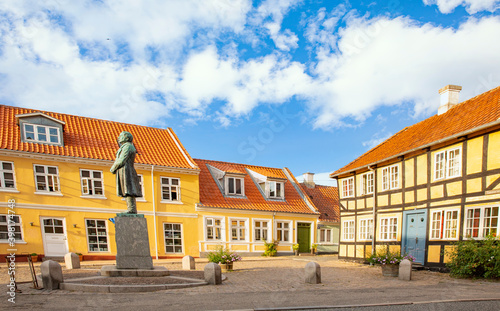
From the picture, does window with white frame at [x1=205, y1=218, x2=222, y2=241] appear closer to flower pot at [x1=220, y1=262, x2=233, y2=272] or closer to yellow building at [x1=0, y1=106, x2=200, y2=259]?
yellow building at [x1=0, y1=106, x2=200, y2=259]

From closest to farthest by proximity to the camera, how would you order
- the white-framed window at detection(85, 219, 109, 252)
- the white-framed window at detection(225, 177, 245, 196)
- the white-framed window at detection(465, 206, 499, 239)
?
the white-framed window at detection(465, 206, 499, 239) < the white-framed window at detection(85, 219, 109, 252) < the white-framed window at detection(225, 177, 245, 196)

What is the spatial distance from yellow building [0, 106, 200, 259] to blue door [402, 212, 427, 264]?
11.7 meters

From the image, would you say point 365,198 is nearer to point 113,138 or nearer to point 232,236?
point 232,236

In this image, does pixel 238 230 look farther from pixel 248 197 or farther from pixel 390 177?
pixel 390 177

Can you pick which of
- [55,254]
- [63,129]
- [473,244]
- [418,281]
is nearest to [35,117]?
[63,129]

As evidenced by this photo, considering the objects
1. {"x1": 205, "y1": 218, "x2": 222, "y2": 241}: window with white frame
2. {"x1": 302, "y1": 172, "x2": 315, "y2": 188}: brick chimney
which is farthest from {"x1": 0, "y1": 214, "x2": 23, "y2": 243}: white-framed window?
{"x1": 302, "y1": 172, "x2": 315, "y2": 188}: brick chimney

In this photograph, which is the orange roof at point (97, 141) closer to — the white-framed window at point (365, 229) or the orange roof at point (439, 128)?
the white-framed window at point (365, 229)

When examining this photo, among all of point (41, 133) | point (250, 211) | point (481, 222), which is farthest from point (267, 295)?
point (41, 133)

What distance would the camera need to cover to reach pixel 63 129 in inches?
739

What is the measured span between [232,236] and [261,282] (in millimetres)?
12033

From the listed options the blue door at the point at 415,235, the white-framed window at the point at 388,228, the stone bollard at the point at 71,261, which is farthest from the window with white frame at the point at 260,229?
the stone bollard at the point at 71,261

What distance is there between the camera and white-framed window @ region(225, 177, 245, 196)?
926 inches

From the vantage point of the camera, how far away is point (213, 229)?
2155cm

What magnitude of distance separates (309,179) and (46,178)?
64.9 ft
